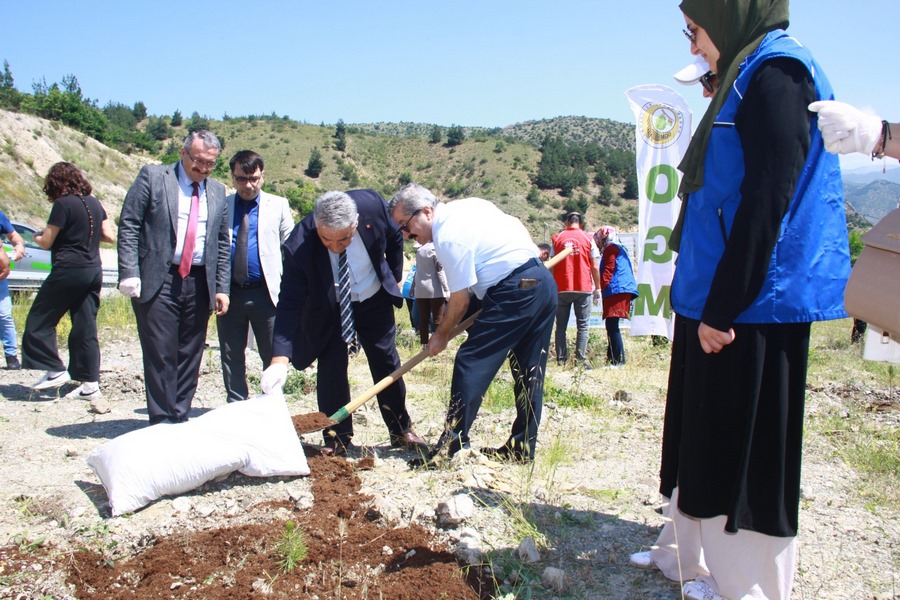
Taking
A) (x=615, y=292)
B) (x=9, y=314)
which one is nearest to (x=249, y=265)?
(x=9, y=314)

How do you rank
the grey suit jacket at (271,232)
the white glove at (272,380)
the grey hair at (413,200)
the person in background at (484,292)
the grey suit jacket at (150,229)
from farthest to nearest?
the grey suit jacket at (271,232) < the grey suit jacket at (150,229) < the grey hair at (413,200) < the white glove at (272,380) < the person in background at (484,292)

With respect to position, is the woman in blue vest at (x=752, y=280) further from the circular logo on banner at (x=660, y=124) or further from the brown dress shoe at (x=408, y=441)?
the circular logo on banner at (x=660, y=124)

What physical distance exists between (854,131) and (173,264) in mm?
3752

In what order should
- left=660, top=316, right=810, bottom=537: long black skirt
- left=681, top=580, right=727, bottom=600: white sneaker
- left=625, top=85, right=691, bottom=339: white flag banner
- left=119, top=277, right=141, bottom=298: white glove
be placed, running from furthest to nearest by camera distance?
left=625, top=85, right=691, bottom=339: white flag banner → left=119, top=277, right=141, bottom=298: white glove → left=681, top=580, right=727, bottom=600: white sneaker → left=660, top=316, right=810, bottom=537: long black skirt

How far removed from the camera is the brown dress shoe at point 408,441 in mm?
4195

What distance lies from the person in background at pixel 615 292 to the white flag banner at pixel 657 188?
82cm

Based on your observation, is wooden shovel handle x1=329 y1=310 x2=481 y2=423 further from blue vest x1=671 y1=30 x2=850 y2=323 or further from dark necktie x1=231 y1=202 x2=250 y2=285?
blue vest x1=671 y1=30 x2=850 y2=323

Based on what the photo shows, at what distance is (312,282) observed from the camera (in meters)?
3.90

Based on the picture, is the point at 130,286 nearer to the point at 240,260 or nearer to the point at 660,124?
the point at 240,260

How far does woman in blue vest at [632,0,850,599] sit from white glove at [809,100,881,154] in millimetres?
75

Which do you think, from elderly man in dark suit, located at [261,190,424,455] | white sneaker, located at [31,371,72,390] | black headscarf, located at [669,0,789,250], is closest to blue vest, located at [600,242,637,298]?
elderly man in dark suit, located at [261,190,424,455]

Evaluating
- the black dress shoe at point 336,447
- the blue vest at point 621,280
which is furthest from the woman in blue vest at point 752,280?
the blue vest at point 621,280

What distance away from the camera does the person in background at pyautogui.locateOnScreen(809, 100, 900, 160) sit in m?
1.88

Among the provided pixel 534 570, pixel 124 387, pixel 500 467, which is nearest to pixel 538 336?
pixel 500 467
